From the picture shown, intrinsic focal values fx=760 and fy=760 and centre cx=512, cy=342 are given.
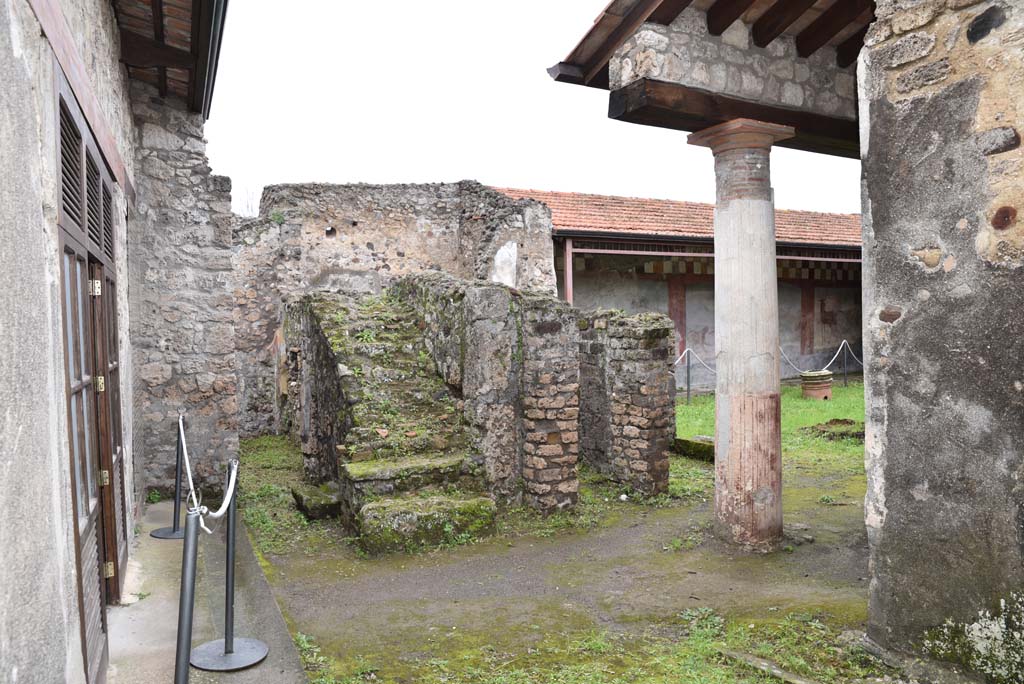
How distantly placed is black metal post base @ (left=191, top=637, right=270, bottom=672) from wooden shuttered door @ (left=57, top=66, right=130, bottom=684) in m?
0.44

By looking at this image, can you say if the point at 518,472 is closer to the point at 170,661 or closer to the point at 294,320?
the point at 170,661

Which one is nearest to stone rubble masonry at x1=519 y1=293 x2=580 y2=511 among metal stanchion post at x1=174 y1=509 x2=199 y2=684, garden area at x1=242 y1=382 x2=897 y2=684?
garden area at x1=242 y1=382 x2=897 y2=684

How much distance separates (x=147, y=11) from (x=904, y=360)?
536 cm

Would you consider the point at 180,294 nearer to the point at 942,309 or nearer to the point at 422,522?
the point at 422,522

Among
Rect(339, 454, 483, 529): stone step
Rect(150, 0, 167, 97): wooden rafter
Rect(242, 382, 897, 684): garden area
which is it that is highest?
Rect(150, 0, 167, 97): wooden rafter

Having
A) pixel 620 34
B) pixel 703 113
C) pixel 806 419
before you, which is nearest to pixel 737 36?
pixel 703 113

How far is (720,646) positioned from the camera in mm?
4016

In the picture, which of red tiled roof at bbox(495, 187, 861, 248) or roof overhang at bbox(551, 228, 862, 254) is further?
red tiled roof at bbox(495, 187, 861, 248)

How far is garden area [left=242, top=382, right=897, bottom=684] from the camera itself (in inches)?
151

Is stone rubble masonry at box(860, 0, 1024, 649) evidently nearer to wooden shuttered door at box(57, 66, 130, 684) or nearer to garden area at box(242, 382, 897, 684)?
garden area at box(242, 382, 897, 684)

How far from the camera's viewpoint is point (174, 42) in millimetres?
5965

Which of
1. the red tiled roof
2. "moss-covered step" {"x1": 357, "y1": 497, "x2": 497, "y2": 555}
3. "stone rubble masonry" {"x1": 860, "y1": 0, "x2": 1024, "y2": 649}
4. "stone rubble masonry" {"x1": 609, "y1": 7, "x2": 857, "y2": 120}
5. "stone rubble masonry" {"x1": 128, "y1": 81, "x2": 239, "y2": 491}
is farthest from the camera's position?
the red tiled roof

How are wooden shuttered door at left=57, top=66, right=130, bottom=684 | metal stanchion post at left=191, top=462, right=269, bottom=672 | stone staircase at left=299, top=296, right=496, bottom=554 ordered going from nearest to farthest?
1. wooden shuttered door at left=57, top=66, right=130, bottom=684
2. metal stanchion post at left=191, top=462, right=269, bottom=672
3. stone staircase at left=299, top=296, right=496, bottom=554

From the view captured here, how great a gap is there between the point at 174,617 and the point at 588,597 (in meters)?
2.50
